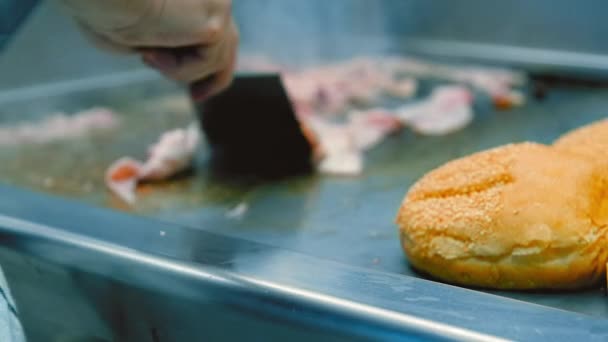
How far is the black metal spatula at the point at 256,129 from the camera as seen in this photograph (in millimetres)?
1777

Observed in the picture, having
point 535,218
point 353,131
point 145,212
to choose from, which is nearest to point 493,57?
point 353,131

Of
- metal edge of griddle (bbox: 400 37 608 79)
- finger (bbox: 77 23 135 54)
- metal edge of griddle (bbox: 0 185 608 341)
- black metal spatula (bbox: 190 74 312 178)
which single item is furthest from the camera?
metal edge of griddle (bbox: 400 37 608 79)

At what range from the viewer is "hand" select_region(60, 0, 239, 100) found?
3.50ft

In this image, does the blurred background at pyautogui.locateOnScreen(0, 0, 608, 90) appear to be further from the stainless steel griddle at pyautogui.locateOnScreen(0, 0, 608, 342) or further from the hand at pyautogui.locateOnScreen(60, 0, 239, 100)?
the hand at pyautogui.locateOnScreen(60, 0, 239, 100)

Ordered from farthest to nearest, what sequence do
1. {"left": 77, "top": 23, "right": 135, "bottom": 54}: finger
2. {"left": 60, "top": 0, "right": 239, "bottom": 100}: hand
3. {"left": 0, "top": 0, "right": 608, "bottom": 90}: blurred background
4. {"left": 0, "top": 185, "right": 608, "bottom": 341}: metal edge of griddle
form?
{"left": 0, "top": 0, "right": 608, "bottom": 90}: blurred background, {"left": 77, "top": 23, "right": 135, "bottom": 54}: finger, {"left": 60, "top": 0, "right": 239, "bottom": 100}: hand, {"left": 0, "top": 185, "right": 608, "bottom": 341}: metal edge of griddle

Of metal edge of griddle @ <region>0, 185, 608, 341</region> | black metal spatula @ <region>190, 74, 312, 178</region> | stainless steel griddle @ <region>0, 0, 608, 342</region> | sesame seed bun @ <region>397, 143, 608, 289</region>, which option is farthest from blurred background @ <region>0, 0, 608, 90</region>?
sesame seed bun @ <region>397, 143, 608, 289</region>

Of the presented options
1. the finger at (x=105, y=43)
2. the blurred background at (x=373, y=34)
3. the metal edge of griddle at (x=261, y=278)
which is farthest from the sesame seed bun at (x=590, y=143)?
the blurred background at (x=373, y=34)

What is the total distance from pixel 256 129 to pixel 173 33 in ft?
2.36

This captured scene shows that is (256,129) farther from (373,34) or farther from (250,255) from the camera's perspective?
(373,34)

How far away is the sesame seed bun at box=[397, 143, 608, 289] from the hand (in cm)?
49

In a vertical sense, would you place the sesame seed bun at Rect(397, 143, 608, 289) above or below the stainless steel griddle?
above

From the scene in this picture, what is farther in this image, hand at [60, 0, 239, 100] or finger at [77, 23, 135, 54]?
finger at [77, 23, 135, 54]

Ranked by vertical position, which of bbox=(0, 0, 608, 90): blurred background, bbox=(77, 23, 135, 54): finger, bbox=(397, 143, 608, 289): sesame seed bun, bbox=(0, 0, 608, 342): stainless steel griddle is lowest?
bbox=(0, 0, 608, 90): blurred background

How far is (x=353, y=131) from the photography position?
2.05 metres
